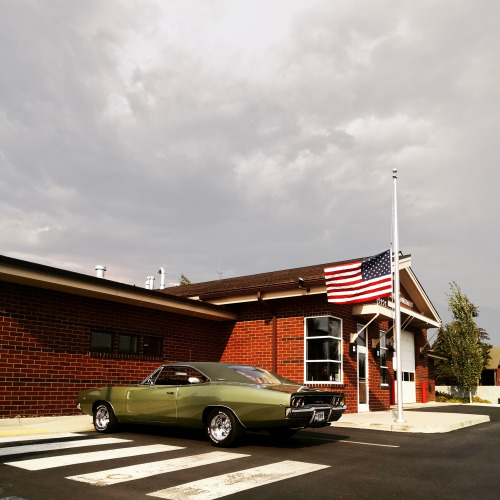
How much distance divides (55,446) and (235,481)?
12.7ft

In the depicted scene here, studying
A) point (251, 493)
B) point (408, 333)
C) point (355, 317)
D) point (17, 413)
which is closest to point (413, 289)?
point (408, 333)

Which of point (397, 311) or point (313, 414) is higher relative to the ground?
Answer: point (397, 311)

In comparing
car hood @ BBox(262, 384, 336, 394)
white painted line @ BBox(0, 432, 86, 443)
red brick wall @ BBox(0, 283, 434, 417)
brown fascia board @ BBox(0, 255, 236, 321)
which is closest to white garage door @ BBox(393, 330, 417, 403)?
red brick wall @ BBox(0, 283, 434, 417)

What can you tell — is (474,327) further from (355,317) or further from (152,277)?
(152,277)

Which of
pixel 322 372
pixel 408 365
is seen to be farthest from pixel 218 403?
pixel 408 365

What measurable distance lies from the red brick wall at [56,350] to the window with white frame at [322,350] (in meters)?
4.55

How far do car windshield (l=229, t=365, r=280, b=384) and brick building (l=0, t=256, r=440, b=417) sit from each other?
5.50 meters

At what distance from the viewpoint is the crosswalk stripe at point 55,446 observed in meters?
8.06

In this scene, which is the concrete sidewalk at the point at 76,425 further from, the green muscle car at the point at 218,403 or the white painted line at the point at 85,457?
the white painted line at the point at 85,457

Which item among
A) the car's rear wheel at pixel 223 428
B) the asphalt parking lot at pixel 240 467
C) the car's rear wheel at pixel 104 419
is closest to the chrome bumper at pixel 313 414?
the asphalt parking lot at pixel 240 467

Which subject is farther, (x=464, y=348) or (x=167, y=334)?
(x=464, y=348)

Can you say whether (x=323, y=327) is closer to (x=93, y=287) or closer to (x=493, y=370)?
(x=93, y=287)

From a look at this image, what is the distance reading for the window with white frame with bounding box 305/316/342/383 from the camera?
54.9 ft

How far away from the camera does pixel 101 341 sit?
14695mm
